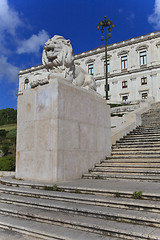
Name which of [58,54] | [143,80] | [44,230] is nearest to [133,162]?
[58,54]

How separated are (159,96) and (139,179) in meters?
41.7

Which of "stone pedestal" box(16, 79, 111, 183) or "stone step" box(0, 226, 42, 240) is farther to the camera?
"stone pedestal" box(16, 79, 111, 183)

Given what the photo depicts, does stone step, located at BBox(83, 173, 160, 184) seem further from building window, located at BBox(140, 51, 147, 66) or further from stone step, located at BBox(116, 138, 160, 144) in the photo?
building window, located at BBox(140, 51, 147, 66)

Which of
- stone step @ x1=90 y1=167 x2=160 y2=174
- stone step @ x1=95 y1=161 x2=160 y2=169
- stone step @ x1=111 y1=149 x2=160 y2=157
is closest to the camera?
stone step @ x1=90 y1=167 x2=160 y2=174

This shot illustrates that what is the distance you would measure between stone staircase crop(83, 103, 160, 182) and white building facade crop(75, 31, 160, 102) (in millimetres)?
35159

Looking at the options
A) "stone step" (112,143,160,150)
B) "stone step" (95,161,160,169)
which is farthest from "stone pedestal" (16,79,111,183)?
"stone step" (112,143,160,150)

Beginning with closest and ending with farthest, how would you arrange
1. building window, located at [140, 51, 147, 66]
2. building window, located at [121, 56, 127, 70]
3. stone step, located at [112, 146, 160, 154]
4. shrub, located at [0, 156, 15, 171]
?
stone step, located at [112, 146, 160, 154] → shrub, located at [0, 156, 15, 171] → building window, located at [140, 51, 147, 66] → building window, located at [121, 56, 127, 70]

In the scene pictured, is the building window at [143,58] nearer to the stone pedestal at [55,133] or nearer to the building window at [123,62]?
the building window at [123,62]

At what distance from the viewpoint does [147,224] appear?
321 cm

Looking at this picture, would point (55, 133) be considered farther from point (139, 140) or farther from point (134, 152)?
point (139, 140)

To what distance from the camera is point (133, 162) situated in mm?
7652

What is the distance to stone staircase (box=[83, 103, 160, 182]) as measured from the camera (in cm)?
651

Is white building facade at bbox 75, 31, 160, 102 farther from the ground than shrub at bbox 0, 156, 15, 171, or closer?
farther from the ground

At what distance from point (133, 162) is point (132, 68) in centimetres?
4400
